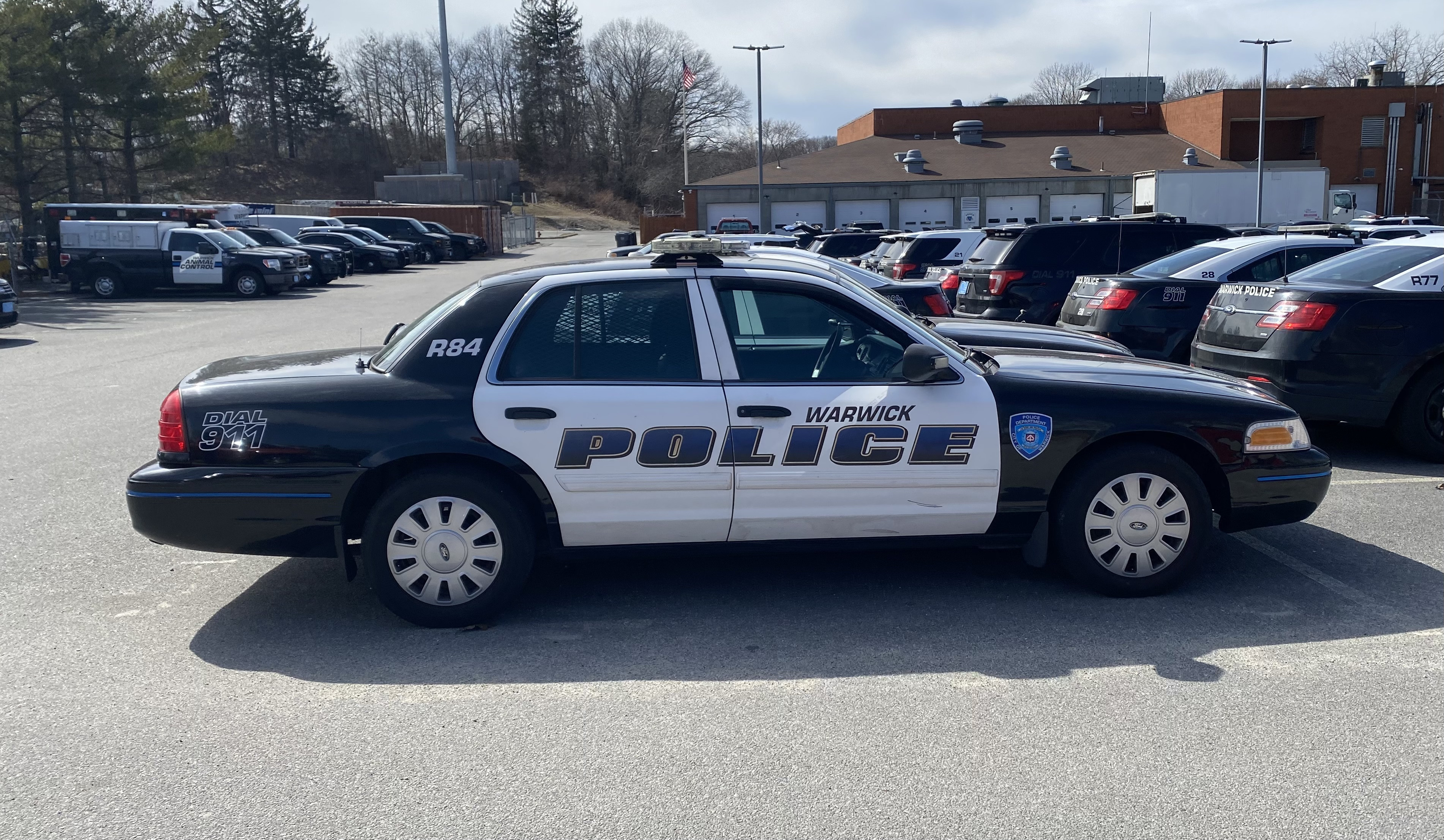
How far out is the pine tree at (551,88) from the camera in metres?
110

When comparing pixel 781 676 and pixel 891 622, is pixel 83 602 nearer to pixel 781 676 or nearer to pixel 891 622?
pixel 781 676

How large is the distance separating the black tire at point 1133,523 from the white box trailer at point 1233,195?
26.2 meters

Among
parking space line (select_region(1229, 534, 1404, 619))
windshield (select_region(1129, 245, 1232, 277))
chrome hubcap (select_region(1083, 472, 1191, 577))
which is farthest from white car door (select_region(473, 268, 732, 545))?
windshield (select_region(1129, 245, 1232, 277))

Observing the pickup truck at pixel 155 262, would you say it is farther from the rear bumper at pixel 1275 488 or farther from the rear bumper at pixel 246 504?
the rear bumper at pixel 1275 488

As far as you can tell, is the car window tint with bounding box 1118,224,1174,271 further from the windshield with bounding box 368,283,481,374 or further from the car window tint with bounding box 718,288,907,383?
the windshield with bounding box 368,283,481,374

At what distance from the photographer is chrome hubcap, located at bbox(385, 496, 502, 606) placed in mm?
4926

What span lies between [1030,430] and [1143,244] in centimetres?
995

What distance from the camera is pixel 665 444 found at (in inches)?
195

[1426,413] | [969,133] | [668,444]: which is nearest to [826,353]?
[668,444]

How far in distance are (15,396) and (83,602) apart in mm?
8043

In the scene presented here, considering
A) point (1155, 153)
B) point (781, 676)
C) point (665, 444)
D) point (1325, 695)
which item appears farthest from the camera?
point (1155, 153)

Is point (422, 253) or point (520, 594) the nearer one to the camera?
point (520, 594)

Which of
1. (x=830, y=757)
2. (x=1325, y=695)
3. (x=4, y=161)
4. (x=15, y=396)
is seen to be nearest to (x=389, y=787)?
(x=830, y=757)

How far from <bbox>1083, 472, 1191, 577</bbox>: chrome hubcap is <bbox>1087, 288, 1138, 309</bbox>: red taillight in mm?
5906
